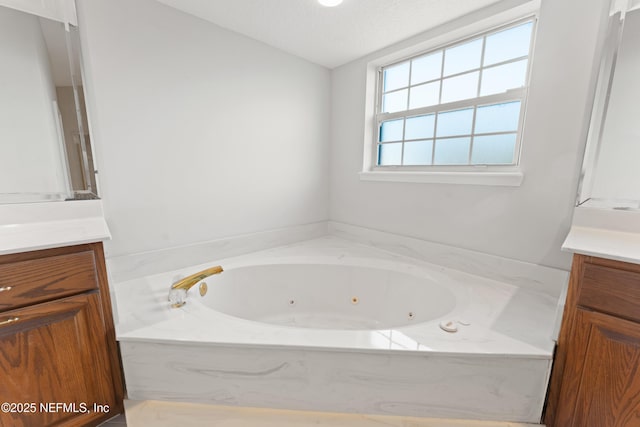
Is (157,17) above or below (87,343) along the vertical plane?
above

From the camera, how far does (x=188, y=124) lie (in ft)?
5.23

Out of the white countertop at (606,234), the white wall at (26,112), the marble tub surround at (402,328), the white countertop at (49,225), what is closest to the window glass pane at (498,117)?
the white countertop at (606,234)

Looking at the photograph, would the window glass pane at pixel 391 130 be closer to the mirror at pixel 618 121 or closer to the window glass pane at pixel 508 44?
the window glass pane at pixel 508 44

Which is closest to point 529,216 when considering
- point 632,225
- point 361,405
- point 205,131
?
point 632,225

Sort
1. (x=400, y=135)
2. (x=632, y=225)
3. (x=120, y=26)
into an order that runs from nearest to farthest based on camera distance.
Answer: (x=632, y=225)
(x=120, y=26)
(x=400, y=135)

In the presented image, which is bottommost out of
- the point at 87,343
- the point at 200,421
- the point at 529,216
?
the point at 200,421

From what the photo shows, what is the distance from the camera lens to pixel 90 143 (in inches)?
50.4

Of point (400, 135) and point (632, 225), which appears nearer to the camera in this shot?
Result: point (632, 225)

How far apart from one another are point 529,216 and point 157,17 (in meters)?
2.27

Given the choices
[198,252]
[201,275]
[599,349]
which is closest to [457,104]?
[599,349]

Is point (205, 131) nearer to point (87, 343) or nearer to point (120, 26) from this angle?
point (120, 26)

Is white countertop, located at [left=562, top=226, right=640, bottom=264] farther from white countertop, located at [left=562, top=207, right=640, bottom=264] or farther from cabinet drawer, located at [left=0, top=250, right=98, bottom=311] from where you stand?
cabinet drawer, located at [left=0, top=250, right=98, bottom=311]

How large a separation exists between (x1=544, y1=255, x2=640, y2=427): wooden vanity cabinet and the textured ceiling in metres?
1.40

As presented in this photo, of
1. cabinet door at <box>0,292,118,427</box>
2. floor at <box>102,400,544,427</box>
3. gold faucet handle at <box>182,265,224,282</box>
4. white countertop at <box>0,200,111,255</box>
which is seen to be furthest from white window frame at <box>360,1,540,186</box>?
cabinet door at <box>0,292,118,427</box>
